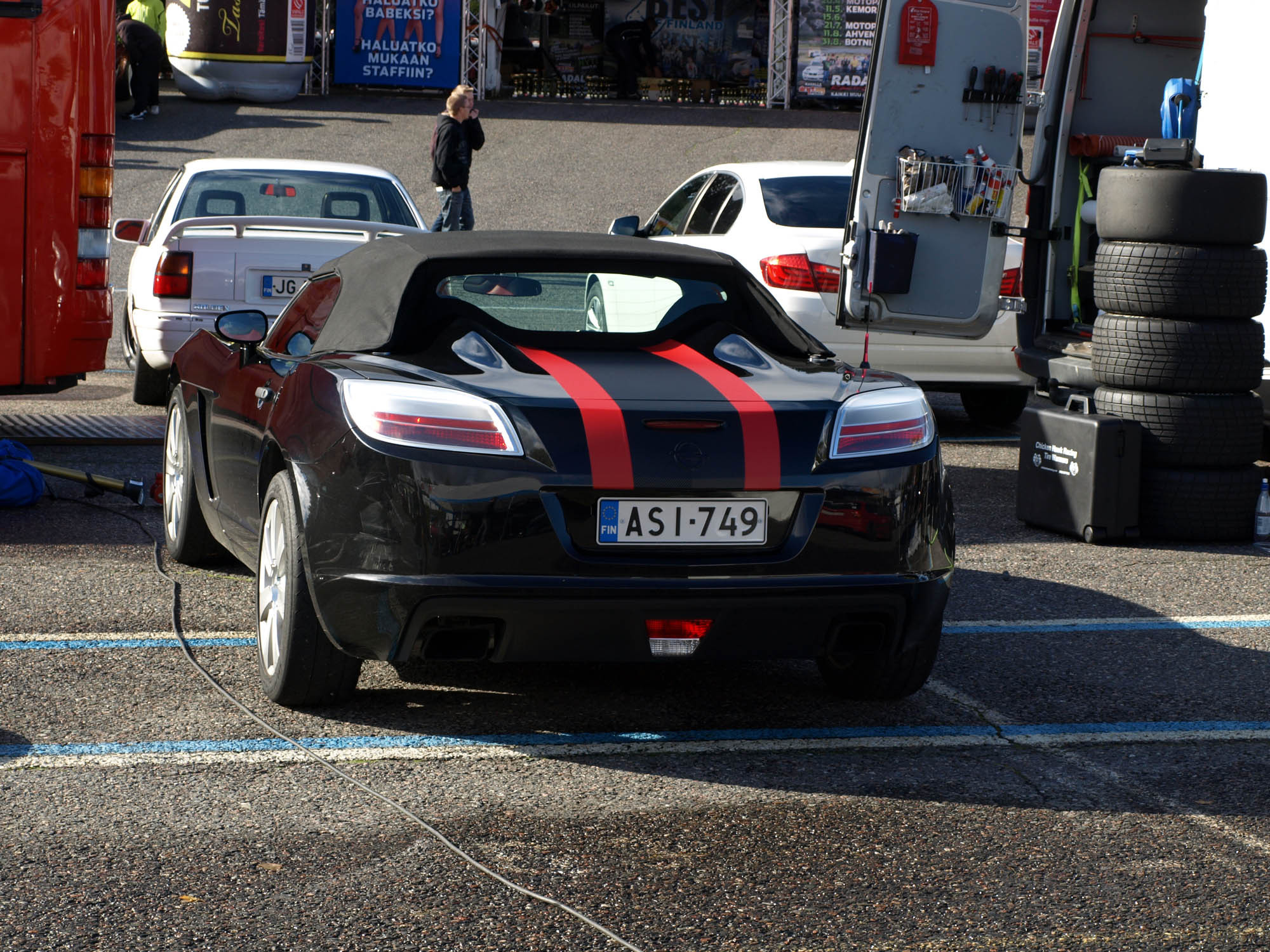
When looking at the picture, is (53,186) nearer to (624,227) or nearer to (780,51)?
(624,227)

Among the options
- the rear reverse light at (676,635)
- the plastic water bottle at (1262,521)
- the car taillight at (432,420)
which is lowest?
the plastic water bottle at (1262,521)

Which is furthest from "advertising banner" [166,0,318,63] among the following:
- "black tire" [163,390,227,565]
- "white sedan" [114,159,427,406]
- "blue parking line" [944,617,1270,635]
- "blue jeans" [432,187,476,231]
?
"blue parking line" [944,617,1270,635]

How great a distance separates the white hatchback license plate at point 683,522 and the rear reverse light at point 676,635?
206mm

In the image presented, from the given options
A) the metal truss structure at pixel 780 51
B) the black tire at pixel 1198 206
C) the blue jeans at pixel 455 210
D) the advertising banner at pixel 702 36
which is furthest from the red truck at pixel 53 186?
the advertising banner at pixel 702 36

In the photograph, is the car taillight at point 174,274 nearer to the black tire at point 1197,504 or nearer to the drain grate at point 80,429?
the drain grate at point 80,429

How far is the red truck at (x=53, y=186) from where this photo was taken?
26.5 feet

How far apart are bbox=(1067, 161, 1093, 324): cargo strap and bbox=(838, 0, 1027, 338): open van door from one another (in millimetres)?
492

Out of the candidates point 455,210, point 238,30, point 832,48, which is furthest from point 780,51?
point 455,210

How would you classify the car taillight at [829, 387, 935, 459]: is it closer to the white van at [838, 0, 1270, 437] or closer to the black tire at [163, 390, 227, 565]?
the black tire at [163, 390, 227, 565]

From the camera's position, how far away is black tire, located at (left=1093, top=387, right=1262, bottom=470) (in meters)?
7.60

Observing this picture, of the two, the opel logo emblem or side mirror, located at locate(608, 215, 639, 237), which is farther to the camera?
side mirror, located at locate(608, 215, 639, 237)

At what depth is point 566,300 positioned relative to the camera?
5395 mm

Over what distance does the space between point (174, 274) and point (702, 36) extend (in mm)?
21625

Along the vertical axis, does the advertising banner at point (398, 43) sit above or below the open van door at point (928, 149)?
above
